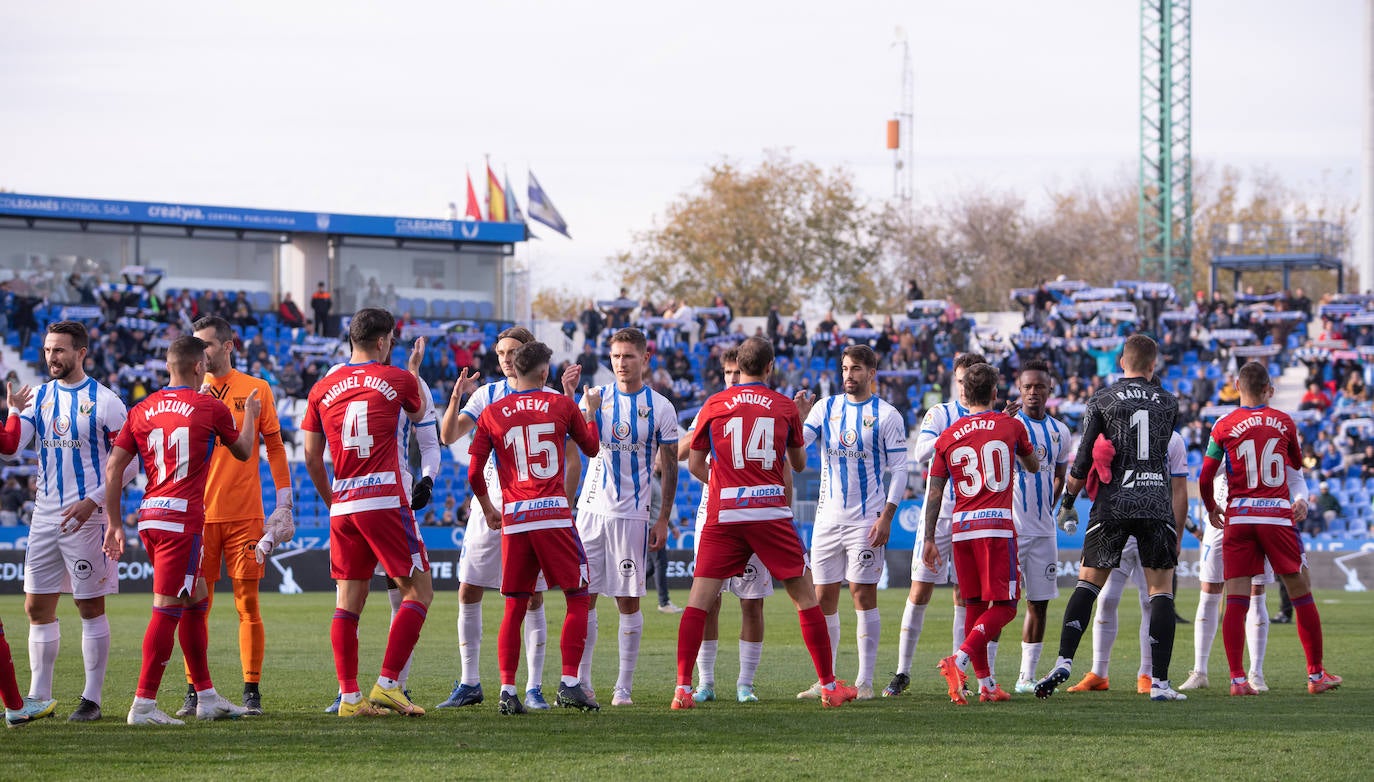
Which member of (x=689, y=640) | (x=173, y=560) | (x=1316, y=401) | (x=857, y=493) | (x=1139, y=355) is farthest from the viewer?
(x=1316, y=401)

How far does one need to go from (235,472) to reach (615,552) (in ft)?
7.98

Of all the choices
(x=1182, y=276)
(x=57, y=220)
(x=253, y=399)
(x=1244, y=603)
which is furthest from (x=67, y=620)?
(x=1182, y=276)

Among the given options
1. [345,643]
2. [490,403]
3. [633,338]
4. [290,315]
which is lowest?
[345,643]

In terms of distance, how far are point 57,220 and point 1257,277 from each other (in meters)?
44.6

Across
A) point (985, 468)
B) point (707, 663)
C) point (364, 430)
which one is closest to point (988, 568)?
point (985, 468)

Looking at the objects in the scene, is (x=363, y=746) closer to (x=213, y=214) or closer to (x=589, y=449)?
(x=589, y=449)

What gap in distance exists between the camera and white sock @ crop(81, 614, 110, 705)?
8.56 m

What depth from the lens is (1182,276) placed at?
180 ft

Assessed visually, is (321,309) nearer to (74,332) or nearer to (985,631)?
(74,332)

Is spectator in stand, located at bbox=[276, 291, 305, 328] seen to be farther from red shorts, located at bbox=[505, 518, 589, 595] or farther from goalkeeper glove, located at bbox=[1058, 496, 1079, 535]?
goalkeeper glove, located at bbox=[1058, 496, 1079, 535]

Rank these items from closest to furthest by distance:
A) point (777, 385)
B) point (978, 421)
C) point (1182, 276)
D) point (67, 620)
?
point (978, 421)
point (67, 620)
point (777, 385)
point (1182, 276)

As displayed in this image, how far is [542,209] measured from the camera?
1758 inches

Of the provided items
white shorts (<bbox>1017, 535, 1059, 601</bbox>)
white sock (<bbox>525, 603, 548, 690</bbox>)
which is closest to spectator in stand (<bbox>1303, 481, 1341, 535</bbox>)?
white shorts (<bbox>1017, 535, 1059, 601</bbox>)

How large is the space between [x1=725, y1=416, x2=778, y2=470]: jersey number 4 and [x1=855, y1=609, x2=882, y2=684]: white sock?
59.7 inches
